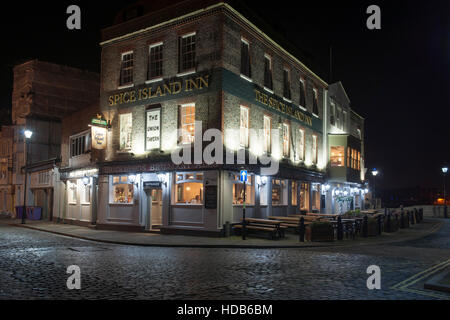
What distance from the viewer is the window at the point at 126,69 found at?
23.6 m

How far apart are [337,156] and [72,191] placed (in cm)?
2027

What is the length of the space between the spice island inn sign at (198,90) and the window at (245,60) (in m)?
0.53

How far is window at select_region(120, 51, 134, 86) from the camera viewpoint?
931 inches

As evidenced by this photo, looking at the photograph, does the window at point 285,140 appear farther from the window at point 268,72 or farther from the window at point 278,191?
the window at point 268,72

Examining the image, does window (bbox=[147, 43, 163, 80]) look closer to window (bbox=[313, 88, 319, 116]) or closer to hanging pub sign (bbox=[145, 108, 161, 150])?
hanging pub sign (bbox=[145, 108, 161, 150])

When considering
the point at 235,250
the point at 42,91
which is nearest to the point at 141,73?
the point at 235,250

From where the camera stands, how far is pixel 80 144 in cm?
2794

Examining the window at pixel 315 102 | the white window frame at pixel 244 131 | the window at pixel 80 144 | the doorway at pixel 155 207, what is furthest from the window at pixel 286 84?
the window at pixel 80 144

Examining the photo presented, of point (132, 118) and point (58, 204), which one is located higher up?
point (132, 118)

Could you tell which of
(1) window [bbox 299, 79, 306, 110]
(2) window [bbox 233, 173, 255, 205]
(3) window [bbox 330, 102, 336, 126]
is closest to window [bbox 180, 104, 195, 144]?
(2) window [bbox 233, 173, 255, 205]
